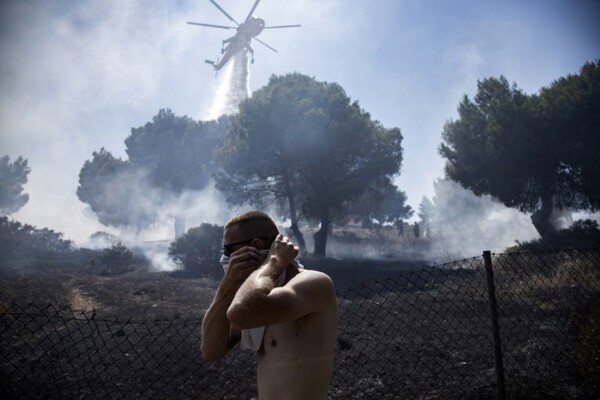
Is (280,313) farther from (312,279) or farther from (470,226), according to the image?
(470,226)

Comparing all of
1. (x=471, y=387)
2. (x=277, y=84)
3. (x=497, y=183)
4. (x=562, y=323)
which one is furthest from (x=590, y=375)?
(x=277, y=84)

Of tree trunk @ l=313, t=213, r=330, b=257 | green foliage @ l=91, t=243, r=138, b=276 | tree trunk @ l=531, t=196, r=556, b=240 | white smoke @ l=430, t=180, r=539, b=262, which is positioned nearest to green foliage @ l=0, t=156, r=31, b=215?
green foliage @ l=91, t=243, r=138, b=276

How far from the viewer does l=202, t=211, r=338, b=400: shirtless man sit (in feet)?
4.89

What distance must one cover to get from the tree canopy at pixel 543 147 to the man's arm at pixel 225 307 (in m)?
22.3

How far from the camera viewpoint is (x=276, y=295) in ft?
4.70

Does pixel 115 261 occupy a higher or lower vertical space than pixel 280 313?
lower

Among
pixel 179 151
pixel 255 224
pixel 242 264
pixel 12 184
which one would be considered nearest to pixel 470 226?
pixel 179 151

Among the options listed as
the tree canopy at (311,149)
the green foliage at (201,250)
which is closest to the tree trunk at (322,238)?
the tree canopy at (311,149)

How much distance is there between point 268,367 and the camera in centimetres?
174

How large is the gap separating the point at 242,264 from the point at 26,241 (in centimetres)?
3590

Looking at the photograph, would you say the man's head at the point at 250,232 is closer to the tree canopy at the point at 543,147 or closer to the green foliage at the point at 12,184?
the tree canopy at the point at 543,147

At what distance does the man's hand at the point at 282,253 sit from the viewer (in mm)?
1581

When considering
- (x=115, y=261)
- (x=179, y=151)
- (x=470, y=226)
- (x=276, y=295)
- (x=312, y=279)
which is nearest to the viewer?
(x=276, y=295)

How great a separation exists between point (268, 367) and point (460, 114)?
996 inches
